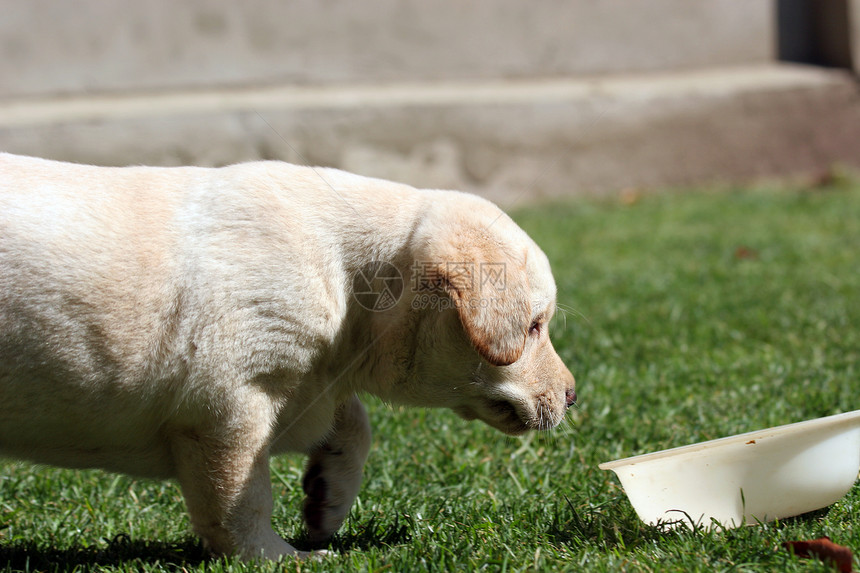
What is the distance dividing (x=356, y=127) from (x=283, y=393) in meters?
6.93

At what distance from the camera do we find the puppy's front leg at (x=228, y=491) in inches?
106

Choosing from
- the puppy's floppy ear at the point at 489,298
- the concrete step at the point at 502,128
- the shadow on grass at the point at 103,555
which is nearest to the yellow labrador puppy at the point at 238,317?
the puppy's floppy ear at the point at 489,298

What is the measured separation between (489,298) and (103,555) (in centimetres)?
151

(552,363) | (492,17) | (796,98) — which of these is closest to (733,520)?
(552,363)

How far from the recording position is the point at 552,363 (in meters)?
3.14

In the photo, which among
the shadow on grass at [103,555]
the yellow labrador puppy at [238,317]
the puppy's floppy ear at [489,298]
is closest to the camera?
the yellow labrador puppy at [238,317]

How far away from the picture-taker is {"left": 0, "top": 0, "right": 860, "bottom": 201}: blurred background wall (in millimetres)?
8688

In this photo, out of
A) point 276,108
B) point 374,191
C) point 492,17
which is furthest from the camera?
point 492,17

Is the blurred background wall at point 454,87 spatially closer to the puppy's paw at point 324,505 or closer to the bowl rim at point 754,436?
the puppy's paw at point 324,505

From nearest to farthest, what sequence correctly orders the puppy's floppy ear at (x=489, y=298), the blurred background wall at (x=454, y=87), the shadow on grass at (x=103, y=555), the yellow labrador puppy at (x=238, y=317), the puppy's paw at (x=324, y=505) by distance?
the yellow labrador puppy at (x=238, y=317) → the puppy's floppy ear at (x=489, y=298) → the shadow on grass at (x=103, y=555) → the puppy's paw at (x=324, y=505) → the blurred background wall at (x=454, y=87)

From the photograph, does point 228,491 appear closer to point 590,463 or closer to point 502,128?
point 590,463

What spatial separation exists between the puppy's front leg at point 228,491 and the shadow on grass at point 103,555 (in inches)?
6.5

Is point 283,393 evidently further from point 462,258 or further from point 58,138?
point 58,138

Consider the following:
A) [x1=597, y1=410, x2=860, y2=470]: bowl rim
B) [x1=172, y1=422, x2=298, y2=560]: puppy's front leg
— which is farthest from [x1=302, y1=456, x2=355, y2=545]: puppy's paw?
[x1=597, y1=410, x2=860, y2=470]: bowl rim
